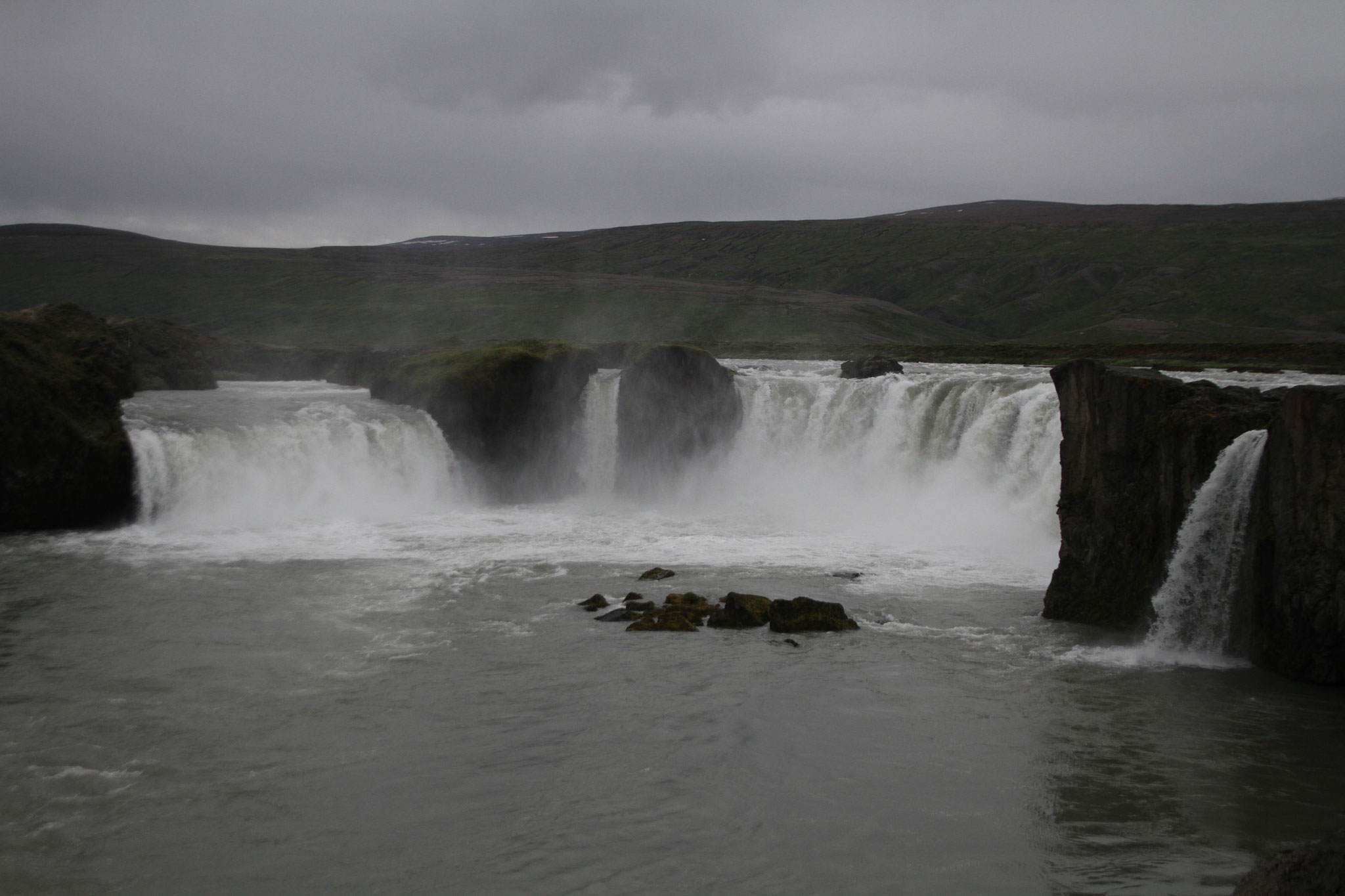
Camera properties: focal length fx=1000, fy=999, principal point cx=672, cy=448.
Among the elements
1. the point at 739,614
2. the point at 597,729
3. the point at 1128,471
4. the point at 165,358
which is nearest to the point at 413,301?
the point at 165,358

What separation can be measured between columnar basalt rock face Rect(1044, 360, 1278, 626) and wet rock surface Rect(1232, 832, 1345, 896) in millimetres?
12860

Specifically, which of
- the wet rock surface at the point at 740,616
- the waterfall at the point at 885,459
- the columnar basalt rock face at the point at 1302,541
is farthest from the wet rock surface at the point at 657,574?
the columnar basalt rock face at the point at 1302,541

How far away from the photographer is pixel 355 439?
37594 millimetres

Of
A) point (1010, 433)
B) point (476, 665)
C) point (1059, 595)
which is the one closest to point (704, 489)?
point (1010, 433)

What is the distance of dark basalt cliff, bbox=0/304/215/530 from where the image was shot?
30234mm

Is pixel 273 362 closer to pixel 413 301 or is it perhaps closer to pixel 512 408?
pixel 512 408

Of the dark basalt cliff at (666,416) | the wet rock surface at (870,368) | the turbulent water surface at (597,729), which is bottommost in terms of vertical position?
the turbulent water surface at (597,729)

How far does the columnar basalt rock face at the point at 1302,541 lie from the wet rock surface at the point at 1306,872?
10.5 metres

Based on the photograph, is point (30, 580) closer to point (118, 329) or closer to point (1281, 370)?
point (118, 329)

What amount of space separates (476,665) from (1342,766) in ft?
43.3

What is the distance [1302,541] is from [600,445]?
29444 millimetres

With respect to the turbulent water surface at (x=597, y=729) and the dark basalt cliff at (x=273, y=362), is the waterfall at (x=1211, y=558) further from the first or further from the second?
the dark basalt cliff at (x=273, y=362)

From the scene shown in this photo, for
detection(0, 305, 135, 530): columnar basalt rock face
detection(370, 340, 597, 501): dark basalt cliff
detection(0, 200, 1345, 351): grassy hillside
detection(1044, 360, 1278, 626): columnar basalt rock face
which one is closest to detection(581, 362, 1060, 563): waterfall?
detection(370, 340, 597, 501): dark basalt cliff

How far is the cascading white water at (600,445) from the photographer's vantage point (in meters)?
42.3
